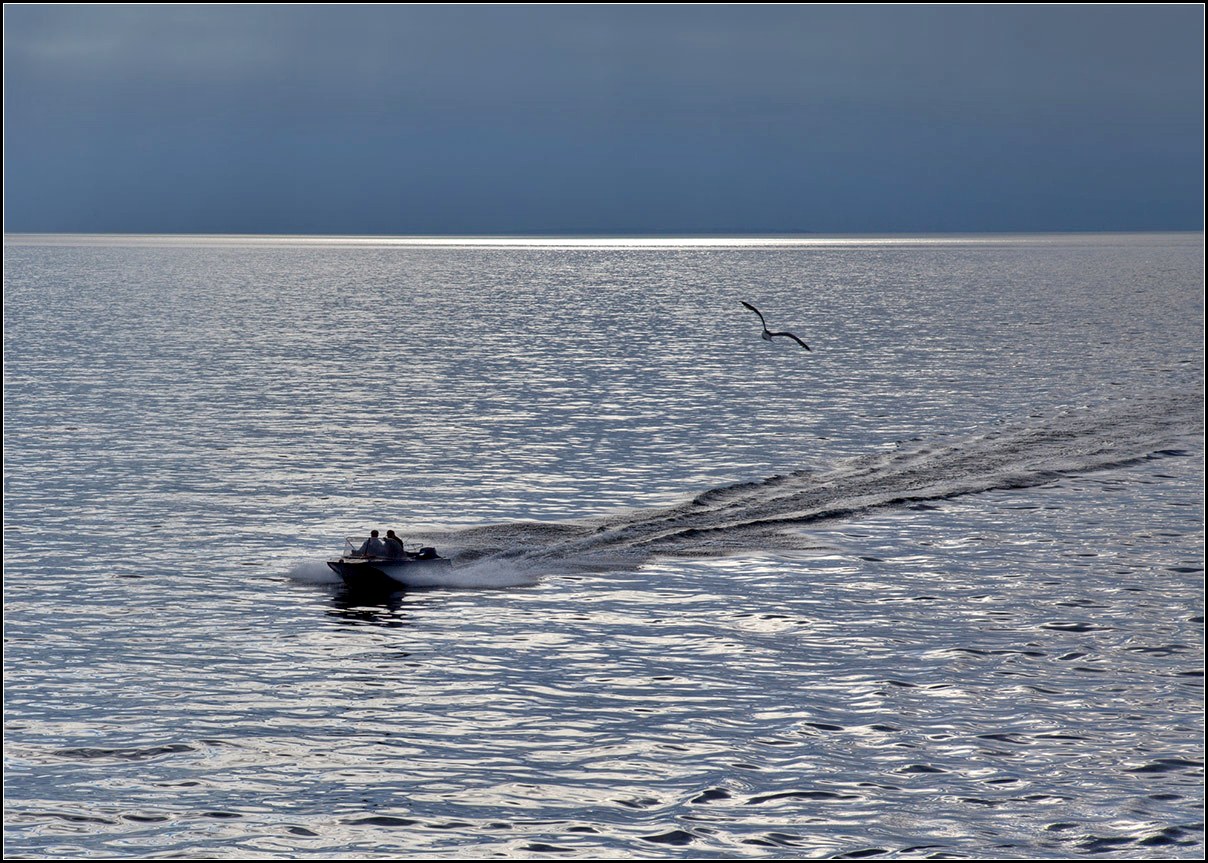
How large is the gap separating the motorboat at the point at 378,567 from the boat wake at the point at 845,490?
2.32 metres

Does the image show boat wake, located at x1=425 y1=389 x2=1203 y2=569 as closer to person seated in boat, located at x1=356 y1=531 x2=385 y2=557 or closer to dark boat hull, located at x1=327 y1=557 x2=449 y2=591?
dark boat hull, located at x1=327 y1=557 x2=449 y2=591

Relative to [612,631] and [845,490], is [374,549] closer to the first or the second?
[612,631]

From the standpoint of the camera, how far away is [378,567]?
40.5 metres

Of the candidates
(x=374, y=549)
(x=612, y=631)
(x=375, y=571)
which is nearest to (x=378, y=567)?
(x=375, y=571)

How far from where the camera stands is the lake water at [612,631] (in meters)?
24.8

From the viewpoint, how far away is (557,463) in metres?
61.5

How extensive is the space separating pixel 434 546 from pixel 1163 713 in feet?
76.1

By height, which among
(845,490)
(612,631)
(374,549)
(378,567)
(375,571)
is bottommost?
(612,631)

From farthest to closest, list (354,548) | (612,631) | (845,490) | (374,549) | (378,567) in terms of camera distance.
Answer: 1. (845,490)
2. (354,548)
3. (374,549)
4. (378,567)
5. (612,631)

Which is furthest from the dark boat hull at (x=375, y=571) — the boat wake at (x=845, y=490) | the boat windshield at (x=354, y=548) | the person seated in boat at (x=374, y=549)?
the boat wake at (x=845, y=490)

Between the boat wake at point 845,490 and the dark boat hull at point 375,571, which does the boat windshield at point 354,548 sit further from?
the boat wake at point 845,490

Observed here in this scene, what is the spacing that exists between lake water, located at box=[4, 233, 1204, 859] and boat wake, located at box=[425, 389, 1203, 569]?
25 cm

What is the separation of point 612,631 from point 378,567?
808 cm

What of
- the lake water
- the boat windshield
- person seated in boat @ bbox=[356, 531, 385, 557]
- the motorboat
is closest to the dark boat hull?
the motorboat
